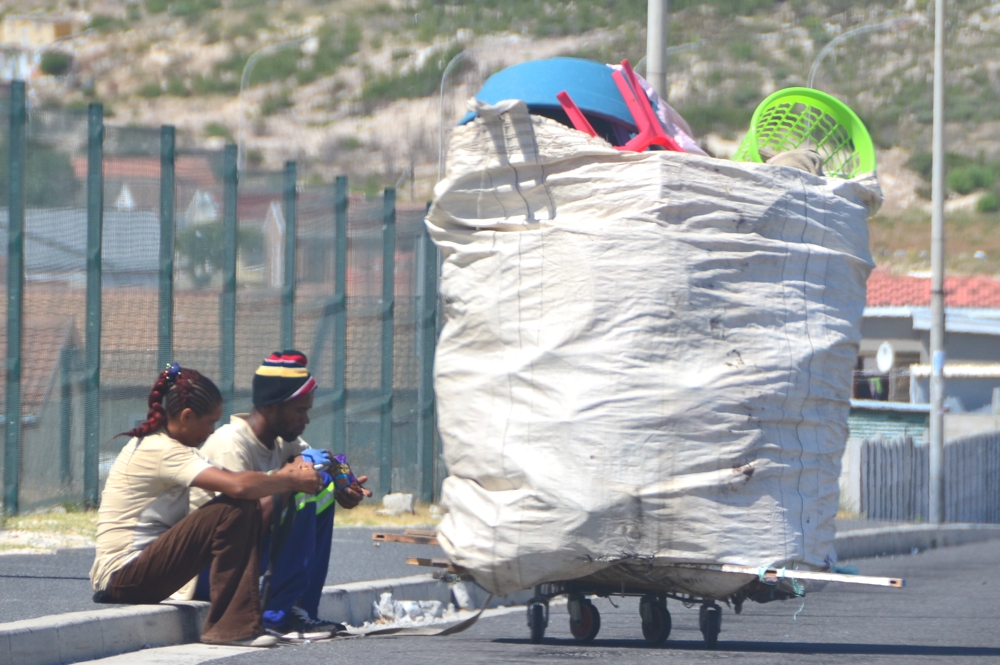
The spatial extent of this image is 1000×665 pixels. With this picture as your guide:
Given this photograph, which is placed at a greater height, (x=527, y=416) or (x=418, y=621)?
(x=527, y=416)

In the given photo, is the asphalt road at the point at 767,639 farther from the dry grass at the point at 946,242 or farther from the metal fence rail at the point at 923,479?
the dry grass at the point at 946,242

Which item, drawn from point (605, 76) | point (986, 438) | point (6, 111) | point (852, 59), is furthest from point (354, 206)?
point (852, 59)

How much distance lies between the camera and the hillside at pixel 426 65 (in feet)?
217

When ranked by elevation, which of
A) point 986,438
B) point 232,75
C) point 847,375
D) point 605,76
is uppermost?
point 232,75

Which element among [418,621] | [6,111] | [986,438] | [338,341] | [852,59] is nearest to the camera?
[418,621]

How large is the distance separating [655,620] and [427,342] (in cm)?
824

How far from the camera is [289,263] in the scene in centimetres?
1282

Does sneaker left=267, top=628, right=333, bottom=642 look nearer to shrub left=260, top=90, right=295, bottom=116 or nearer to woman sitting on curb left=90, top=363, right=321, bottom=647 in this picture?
woman sitting on curb left=90, top=363, right=321, bottom=647

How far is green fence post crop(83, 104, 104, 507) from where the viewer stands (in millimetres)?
10711

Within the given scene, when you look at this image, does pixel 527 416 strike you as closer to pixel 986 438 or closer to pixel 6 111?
pixel 6 111

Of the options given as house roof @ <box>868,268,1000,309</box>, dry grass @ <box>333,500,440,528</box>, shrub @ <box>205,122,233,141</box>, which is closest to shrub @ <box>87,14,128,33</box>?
shrub @ <box>205,122,233,141</box>

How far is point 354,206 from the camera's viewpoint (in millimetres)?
13812

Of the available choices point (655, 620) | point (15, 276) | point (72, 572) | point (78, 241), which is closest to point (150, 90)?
point (78, 241)

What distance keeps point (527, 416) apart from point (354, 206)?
8.26 metres
